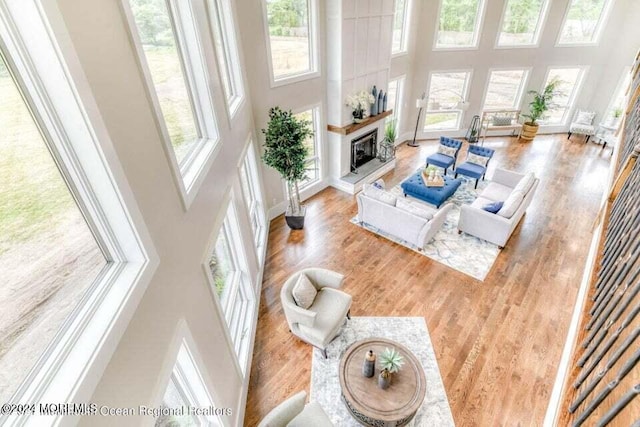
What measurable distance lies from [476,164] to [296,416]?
688 centimetres

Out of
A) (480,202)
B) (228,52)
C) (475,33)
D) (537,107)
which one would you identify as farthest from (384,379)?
(537,107)

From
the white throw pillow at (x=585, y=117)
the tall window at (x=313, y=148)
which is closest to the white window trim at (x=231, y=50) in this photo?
the tall window at (x=313, y=148)

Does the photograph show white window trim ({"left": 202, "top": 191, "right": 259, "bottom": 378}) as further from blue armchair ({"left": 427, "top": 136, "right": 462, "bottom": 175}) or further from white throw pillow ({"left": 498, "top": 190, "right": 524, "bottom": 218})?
blue armchair ({"left": 427, "top": 136, "right": 462, "bottom": 175})

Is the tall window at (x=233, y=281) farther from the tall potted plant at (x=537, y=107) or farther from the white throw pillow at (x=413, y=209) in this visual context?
the tall potted plant at (x=537, y=107)

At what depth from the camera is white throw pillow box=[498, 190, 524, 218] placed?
5.46 meters

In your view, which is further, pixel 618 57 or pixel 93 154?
pixel 618 57

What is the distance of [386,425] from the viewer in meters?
3.14

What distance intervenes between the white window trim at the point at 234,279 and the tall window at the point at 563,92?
10747 millimetres

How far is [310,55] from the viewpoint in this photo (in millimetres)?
6141

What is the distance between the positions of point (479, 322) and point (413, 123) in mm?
7187

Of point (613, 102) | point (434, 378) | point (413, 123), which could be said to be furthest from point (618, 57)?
point (434, 378)

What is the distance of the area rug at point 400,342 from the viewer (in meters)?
3.49

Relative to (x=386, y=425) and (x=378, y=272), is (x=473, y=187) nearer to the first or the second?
(x=378, y=272)

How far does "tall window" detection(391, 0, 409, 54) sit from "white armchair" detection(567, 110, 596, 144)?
5947 mm
